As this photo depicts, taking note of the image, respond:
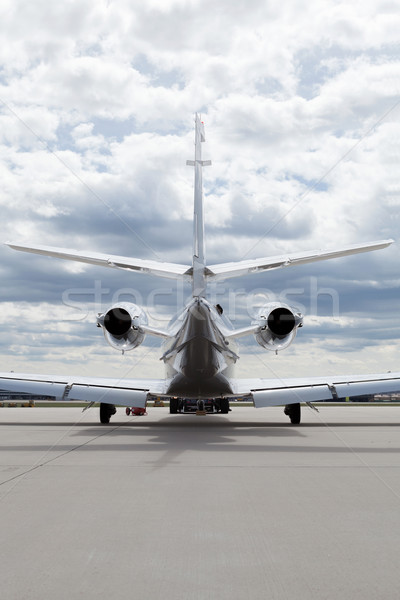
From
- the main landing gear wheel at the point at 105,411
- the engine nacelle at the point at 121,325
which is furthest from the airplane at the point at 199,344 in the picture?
the main landing gear wheel at the point at 105,411

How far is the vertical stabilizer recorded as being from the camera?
48.2 feet

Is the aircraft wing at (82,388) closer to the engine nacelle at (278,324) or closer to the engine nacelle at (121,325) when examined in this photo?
the engine nacelle at (121,325)

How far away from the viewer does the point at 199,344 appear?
15719mm

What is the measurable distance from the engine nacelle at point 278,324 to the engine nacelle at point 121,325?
140 inches

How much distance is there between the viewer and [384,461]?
10289mm

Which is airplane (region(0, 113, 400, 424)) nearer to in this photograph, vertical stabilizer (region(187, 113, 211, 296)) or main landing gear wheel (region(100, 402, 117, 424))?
vertical stabilizer (region(187, 113, 211, 296))

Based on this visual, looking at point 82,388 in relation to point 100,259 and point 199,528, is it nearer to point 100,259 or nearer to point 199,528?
point 100,259

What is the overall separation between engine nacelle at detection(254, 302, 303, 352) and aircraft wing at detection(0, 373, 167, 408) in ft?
14.5

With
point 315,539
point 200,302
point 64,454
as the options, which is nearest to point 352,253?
point 200,302

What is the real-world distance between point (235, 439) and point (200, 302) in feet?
12.4

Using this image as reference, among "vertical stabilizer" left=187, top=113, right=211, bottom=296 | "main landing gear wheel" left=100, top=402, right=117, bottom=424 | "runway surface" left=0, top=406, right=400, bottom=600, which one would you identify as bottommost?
"main landing gear wheel" left=100, top=402, right=117, bottom=424

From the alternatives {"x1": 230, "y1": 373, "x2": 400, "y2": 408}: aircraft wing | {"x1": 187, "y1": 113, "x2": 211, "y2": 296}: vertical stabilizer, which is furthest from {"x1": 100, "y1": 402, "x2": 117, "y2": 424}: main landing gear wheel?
{"x1": 187, "y1": 113, "x2": 211, "y2": 296}: vertical stabilizer

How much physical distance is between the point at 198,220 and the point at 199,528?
45.8 ft

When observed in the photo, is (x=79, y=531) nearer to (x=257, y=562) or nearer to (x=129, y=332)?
(x=257, y=562)
